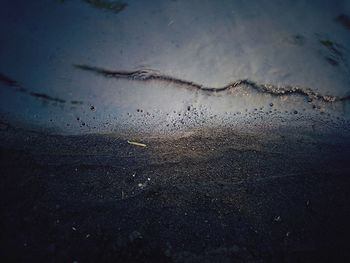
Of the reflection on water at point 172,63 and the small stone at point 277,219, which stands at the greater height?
the reflection on water at point 172,63

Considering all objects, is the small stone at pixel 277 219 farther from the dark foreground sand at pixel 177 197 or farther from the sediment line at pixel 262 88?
the sediment line at pixel 262 88

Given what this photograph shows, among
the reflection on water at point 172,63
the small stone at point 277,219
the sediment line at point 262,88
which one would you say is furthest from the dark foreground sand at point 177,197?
the sediment line at point 262,88

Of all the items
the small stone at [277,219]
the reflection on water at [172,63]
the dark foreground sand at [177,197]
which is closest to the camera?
the dark foreground sand at [177,197]

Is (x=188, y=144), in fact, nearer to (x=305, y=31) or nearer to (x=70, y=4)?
(x=305, y=31)

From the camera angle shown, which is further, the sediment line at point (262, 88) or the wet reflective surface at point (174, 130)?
the sediment line at point (262, 88)

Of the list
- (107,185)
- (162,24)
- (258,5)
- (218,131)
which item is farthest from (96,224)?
(258,5)

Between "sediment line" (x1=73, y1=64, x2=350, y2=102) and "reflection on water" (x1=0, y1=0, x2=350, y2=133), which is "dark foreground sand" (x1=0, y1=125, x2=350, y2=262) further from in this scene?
"sediment line" (x1=73, y1=64, x2=350, y2=102)

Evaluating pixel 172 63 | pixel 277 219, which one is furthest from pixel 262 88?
pixel 277 219

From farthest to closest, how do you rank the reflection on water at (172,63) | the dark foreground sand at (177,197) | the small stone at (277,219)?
the reflection on water at (172,63) < the small stone at (277,219) < the dark foreground sand at (177,197)
